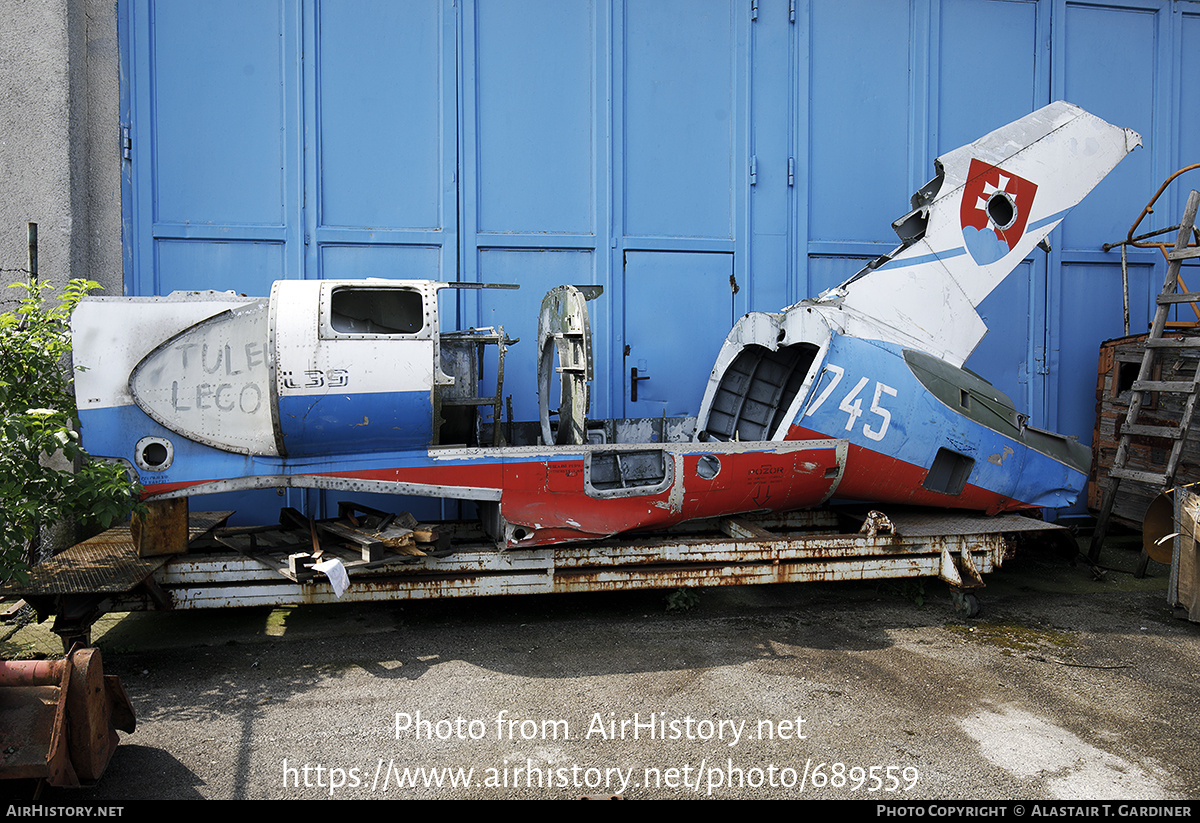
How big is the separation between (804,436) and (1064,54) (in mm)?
5750

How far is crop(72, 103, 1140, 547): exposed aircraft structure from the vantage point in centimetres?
407

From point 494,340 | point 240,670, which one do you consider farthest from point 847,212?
point 240,670

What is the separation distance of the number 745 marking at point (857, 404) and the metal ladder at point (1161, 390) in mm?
2718

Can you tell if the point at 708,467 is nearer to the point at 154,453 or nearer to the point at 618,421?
the point at 618,421

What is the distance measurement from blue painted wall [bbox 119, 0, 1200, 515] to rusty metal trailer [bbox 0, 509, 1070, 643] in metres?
2.24

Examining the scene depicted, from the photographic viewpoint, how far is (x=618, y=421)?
6066mm

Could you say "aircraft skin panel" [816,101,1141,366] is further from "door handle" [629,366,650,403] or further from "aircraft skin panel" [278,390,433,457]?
"aircraft skin panel" [278,390,433,457]

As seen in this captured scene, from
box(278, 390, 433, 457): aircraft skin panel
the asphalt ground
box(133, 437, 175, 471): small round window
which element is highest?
box(278, 390, 433, 457): aircraft skin panel

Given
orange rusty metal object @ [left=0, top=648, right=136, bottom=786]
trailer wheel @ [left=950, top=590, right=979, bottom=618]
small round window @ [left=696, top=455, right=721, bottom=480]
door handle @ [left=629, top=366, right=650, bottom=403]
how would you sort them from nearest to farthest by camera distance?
1. orange rusty metal object @ [left=0, top=648, right=136, bottom=786]
2. small round window @ [left=696, top=455, right=721, bottom=480]
3. trailer wheel @ [left=950, top=590, right=979, bottom=618]
4. door handle @ [left=629, top=366, right=650, bottom=403]

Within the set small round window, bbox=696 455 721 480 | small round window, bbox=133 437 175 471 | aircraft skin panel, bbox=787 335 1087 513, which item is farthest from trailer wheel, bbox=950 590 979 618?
small round window, bbox=133 437 175 471

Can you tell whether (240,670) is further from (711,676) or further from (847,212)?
(847,212)

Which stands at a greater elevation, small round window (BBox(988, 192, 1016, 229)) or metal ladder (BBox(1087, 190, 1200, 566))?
small round window (BBox(988, 192, 1016, 229))

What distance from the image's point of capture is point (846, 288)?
5.48 meters
